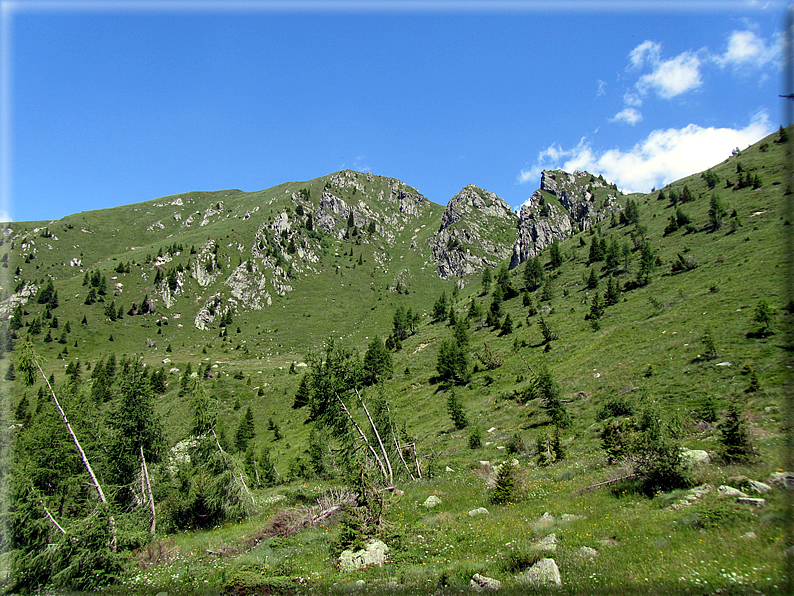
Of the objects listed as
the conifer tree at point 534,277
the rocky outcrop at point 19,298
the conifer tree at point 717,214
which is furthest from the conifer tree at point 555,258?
the rocky outcrop at point 19,298

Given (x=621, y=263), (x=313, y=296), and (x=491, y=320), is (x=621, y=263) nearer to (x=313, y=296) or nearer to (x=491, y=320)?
(x=491, y=320)

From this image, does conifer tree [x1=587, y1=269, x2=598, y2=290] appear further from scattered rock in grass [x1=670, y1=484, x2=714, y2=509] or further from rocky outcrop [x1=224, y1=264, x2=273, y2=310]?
rocky outcrop [x1=224, y1=264, x2=273, y2=310]

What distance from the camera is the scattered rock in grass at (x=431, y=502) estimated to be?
1806cm

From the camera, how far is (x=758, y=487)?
34.0ft

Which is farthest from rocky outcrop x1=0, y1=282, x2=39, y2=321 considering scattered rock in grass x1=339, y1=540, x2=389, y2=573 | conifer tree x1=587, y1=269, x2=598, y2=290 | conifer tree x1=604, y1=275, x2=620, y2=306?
conifer tree x1=587, y1=269, x2=598, y2=290

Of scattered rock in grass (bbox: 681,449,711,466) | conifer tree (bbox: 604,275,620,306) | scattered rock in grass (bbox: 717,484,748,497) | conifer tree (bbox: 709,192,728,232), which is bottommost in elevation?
scattered rock in grass (bbox: 681,449,711,466)

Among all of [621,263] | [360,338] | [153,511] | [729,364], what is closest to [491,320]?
[621,263]

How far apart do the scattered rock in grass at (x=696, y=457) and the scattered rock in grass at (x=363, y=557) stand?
1243cm

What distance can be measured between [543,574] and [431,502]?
1111 cm

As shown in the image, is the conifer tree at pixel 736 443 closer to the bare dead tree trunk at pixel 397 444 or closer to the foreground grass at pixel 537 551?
the foreground grass at pixel 537 551

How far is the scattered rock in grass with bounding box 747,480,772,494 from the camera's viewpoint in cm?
1020

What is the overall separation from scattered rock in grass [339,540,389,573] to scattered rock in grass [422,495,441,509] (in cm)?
664

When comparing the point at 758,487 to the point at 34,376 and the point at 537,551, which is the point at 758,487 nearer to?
the point at 537,551

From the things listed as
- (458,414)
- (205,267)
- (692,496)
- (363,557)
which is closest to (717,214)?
(458,414)
